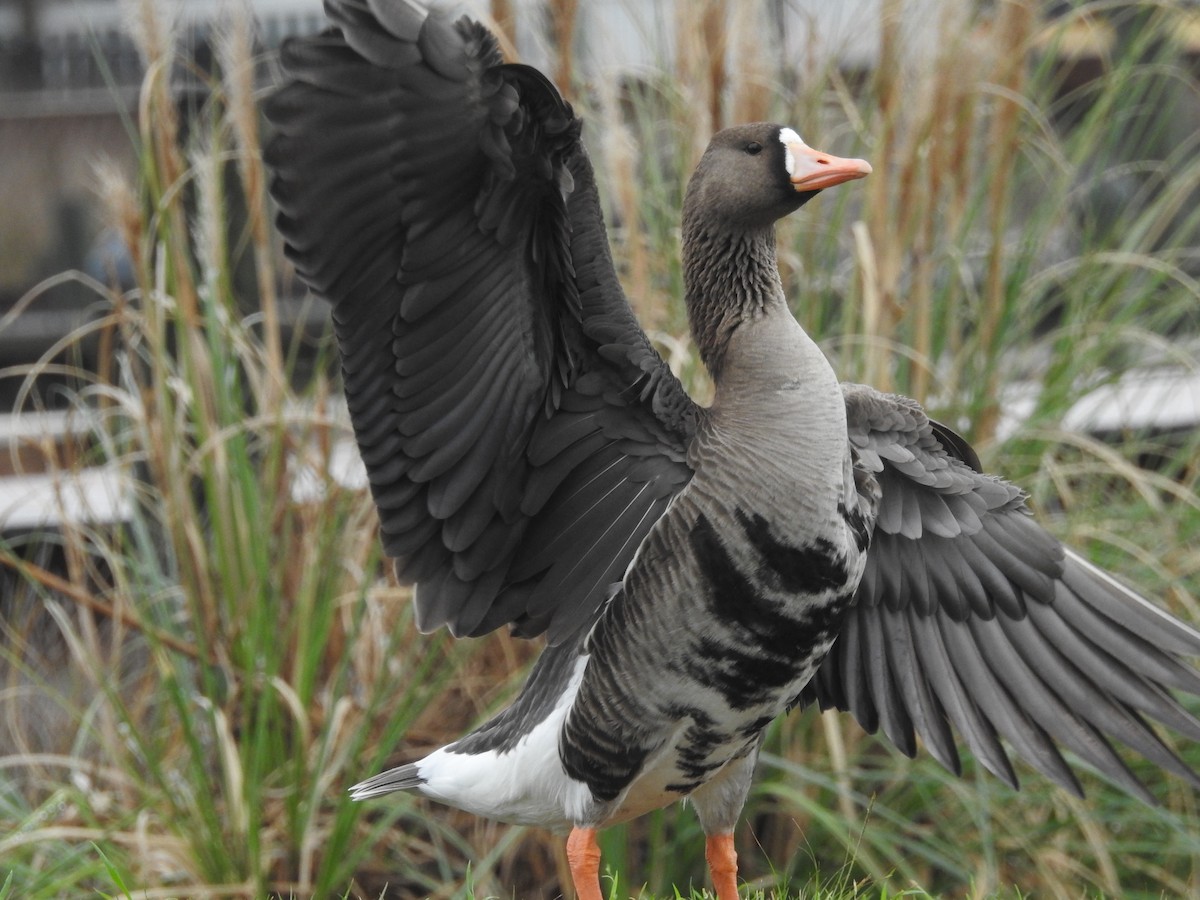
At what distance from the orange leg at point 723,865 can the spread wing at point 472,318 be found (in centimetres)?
59

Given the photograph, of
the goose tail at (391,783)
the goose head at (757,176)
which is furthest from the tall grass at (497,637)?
the goose head at (757,176)

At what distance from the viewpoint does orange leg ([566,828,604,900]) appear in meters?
2.75

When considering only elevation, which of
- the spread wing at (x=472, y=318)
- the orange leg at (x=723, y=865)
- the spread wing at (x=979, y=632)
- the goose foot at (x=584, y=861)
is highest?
the spread wing at (x=472, y=318)

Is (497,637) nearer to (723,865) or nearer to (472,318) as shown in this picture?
(723,865)

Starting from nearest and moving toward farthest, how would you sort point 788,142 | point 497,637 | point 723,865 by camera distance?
point 788,142 → point 723,865 → point 497,637

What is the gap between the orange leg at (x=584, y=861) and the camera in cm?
275

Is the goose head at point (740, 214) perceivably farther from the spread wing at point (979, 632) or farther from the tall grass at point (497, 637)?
the tall grass at point (497, 637)

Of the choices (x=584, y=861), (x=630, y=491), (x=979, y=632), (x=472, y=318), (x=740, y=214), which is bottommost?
(x=584, y=861)

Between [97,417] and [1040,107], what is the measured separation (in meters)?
3.13

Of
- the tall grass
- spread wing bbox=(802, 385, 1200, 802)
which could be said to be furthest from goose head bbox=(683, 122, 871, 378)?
the tall grass

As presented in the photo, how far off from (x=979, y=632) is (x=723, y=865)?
2.46 ft

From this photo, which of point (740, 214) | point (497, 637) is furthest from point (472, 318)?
point (497, 637)

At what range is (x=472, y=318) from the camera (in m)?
2.53

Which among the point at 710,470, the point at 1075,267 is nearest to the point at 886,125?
the point at 1075,267
